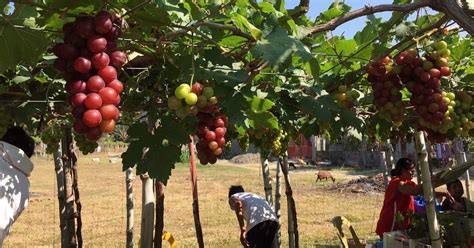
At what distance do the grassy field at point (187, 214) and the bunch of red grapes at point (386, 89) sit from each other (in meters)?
6.58

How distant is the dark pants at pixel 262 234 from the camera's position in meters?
5.59

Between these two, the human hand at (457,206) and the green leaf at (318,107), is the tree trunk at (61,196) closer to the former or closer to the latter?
the green leaf at (318,107)

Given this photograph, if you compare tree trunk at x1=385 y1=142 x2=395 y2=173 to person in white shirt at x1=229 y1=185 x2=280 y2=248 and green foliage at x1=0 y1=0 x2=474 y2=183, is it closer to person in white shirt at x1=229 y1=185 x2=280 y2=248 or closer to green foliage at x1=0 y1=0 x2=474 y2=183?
person in white shirt at x1=229 y1=185 x2=280 y2=248

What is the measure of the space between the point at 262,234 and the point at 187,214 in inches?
298

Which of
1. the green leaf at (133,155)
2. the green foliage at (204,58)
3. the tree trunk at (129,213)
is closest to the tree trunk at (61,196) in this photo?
the tree trunk at (129,213)

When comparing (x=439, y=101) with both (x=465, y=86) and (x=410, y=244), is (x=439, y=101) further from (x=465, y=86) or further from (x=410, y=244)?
(x=410, y=244)

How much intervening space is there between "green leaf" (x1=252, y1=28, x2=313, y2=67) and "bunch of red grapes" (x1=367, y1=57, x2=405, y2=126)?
1.12 m

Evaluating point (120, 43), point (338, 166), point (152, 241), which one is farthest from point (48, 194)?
point (338, 166)

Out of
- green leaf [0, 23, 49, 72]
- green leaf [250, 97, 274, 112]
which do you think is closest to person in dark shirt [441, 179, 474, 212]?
green leaf [250, 97, 274, 112]

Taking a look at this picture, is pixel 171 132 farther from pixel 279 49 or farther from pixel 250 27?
pixel 279 49

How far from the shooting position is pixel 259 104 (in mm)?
2336

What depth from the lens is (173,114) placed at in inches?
93.4

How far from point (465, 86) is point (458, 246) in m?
2.17

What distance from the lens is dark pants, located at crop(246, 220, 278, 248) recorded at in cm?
559
